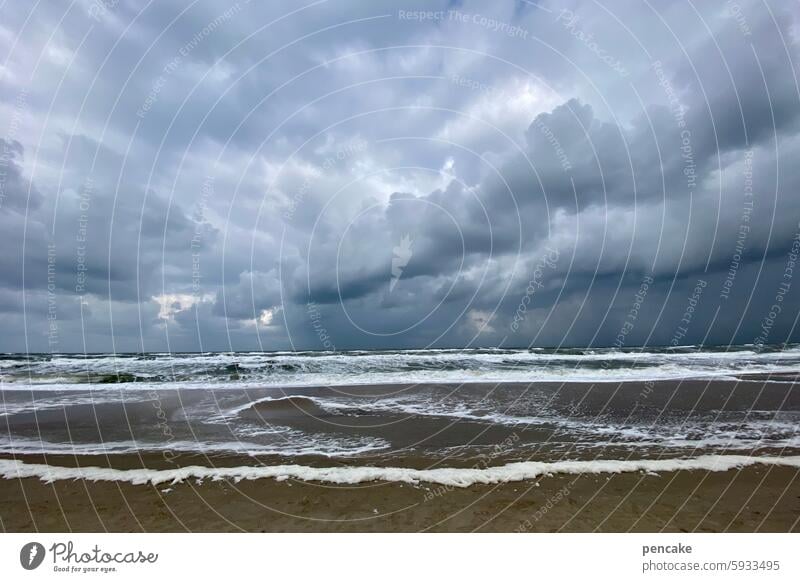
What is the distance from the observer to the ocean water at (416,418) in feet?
31.2

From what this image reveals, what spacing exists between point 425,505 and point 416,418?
780cm

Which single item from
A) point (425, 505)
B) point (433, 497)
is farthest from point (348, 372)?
point (425, 505)

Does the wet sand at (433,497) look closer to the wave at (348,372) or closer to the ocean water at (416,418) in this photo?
the ocean water at (416,418)

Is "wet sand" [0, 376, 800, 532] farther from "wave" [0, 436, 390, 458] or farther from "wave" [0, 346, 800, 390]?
"wave" [0, 346, 800, 390]

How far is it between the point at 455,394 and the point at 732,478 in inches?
518

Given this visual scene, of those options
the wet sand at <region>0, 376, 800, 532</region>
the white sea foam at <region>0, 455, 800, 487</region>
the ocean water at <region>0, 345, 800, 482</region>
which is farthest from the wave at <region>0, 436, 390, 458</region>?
the white sea foam at <region>0, 455, 800, 487</region>

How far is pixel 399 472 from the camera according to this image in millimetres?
7512

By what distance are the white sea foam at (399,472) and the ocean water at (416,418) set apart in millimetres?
115

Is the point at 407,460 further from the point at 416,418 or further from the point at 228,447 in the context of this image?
the point at 416,418

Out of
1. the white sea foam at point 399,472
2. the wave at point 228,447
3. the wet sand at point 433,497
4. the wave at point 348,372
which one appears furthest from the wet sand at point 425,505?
the wave at point 348,372

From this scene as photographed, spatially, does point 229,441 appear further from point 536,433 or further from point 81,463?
point 536,433

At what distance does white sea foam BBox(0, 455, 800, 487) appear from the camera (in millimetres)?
7203
